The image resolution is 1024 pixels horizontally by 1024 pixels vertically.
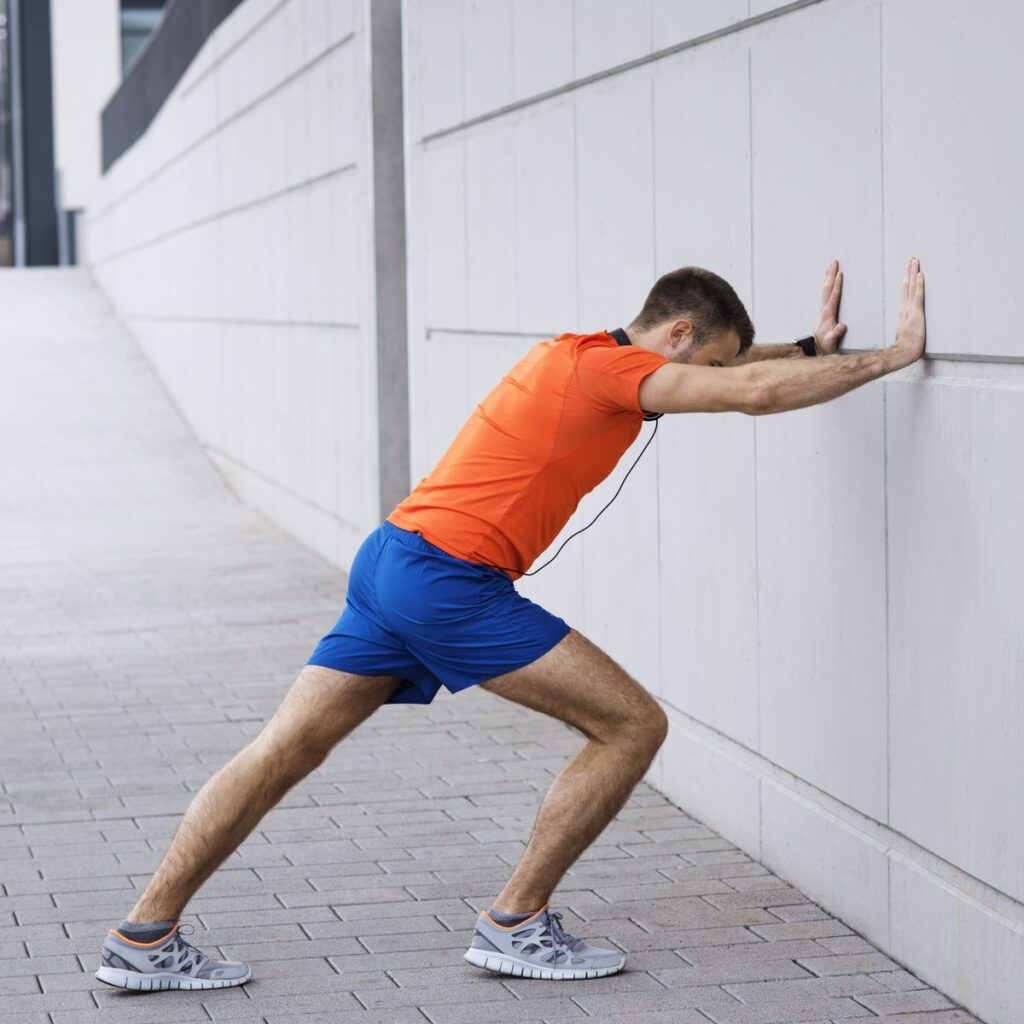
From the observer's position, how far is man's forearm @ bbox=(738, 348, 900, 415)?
14.1ft

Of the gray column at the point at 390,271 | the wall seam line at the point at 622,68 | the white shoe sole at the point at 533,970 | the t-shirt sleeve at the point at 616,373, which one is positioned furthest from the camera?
the gray column at the point at 390,271

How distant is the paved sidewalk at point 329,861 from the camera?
454 centimetres

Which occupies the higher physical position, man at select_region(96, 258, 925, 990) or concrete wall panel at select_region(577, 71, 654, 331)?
concrete wall panel at select_region(577, 71, 654, 331)

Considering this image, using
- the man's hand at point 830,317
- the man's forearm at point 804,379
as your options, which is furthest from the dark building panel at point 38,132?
the man's forearm at point 804,379

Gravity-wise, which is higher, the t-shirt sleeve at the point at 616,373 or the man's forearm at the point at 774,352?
the man's forearm at the point at 774,352

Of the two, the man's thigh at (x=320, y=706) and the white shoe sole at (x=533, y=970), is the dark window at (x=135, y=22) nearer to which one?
the man's thigh at (x=320, y=706)

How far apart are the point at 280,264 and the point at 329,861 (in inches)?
366

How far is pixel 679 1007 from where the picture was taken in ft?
14.6

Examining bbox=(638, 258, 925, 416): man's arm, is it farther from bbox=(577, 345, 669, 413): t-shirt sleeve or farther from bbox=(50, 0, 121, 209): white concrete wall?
bbox=(50, 0, 121, 209): white concrete wall

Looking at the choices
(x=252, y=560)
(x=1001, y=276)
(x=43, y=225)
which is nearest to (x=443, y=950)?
(x=1001, y=276)

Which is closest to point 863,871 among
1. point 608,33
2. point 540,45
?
point 608,33

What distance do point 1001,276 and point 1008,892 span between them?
51.6 inches

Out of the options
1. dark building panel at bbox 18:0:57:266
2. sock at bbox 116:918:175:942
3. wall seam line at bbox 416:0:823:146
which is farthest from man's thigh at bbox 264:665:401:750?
dark building panel at bbox 18:0:57:266

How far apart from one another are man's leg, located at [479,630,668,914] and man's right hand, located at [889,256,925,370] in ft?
3.16
